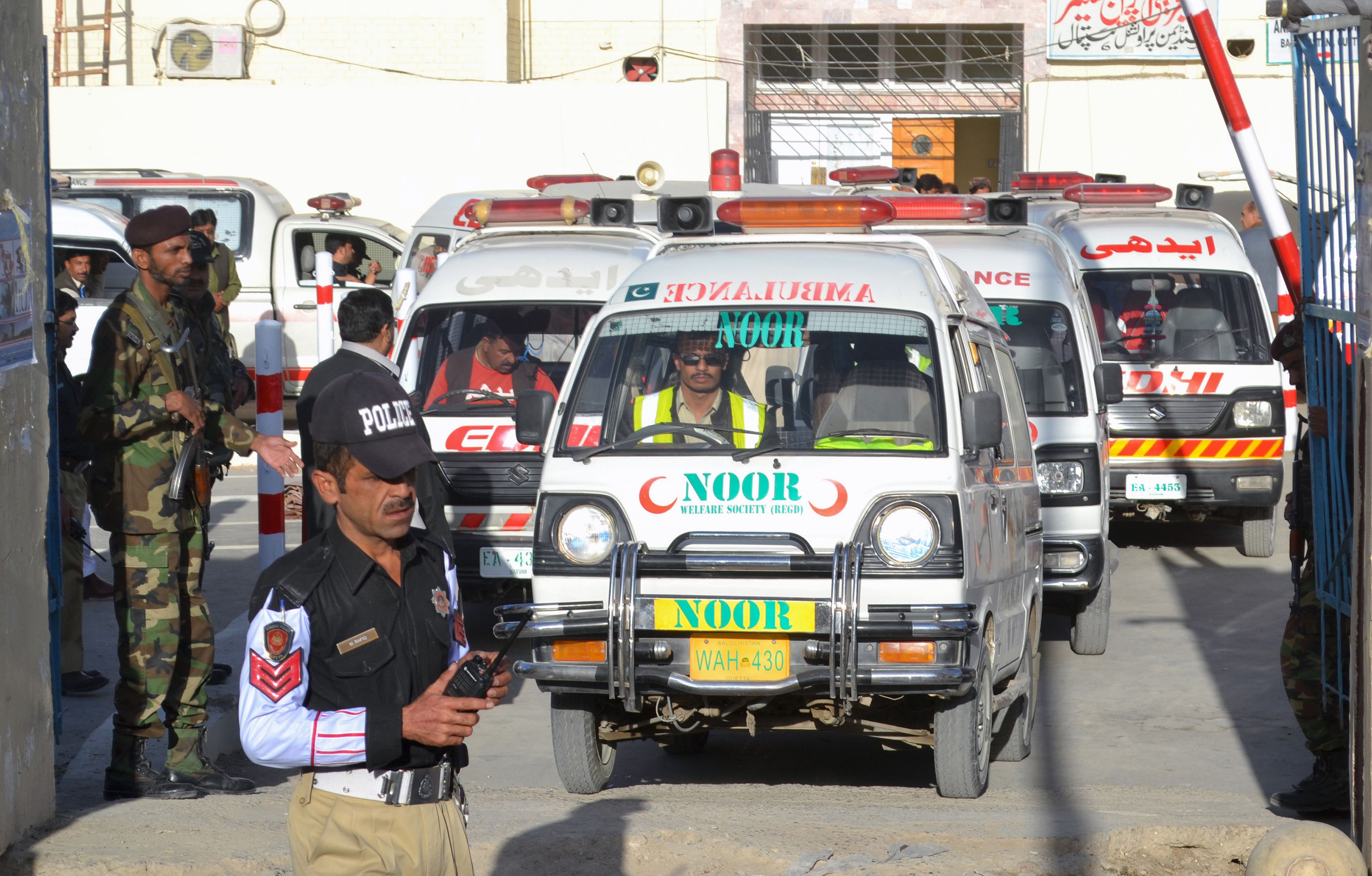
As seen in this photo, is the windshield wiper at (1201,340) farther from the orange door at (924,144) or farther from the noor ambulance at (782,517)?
the orange door at (924,144)

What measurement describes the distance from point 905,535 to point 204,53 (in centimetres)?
2109

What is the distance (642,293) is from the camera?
6688 mm

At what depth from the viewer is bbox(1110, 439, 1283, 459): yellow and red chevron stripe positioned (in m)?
11.3

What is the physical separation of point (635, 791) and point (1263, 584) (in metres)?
6.20

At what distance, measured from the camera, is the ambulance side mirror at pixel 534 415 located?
6.62 metres

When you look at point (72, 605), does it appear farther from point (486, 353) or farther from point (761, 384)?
point (761, 384)

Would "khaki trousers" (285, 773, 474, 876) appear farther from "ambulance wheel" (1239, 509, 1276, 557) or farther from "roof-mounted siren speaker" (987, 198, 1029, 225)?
"ambulance wheel" (1239, 509, 1276, 557)

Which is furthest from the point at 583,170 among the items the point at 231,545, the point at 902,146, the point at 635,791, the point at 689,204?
the point at 635,791

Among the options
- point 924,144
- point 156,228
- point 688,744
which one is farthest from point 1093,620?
point 924,144

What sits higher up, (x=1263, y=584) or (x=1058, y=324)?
(x=1058, y=324)

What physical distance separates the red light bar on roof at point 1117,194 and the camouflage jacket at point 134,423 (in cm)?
889

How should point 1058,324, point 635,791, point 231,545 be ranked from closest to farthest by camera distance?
point 635,791 → point 1058,324 → point 231,545

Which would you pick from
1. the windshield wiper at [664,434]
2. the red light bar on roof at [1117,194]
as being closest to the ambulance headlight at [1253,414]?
the red light bar on roof at [1117,194]

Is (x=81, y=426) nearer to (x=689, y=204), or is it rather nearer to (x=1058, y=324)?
(x=689, y=204)
